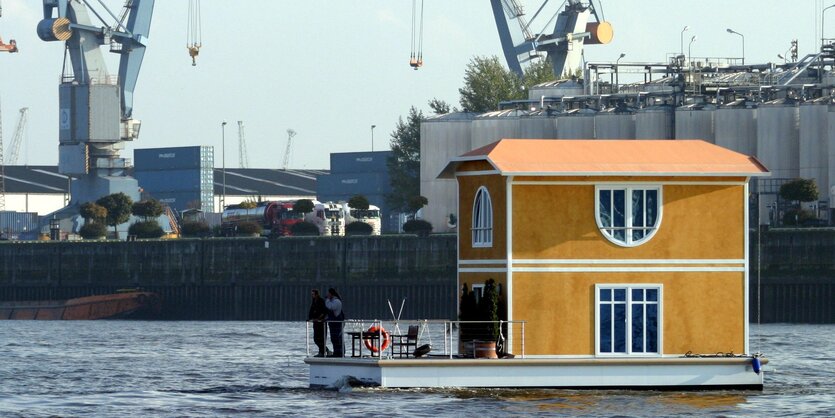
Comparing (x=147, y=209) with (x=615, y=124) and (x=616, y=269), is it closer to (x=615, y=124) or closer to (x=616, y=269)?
(x=615, y=124)

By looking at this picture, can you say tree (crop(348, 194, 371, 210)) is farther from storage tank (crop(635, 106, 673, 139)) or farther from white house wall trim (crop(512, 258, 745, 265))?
white house wall trim (crop(512, 258, 745, 265))

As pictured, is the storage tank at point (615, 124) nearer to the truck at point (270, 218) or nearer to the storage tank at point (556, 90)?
the storage tank at point (556, 90)

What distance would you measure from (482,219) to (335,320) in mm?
4109

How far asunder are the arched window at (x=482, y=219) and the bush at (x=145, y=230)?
3314 inches

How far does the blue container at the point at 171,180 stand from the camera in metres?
195

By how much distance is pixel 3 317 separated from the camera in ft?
368

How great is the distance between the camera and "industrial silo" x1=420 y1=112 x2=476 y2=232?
11988 centimetres

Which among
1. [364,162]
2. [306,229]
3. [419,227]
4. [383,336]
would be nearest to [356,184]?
[364,162]

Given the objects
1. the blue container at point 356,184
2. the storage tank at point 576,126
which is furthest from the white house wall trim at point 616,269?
the blue container at point 356,184

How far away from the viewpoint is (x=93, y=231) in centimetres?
12575

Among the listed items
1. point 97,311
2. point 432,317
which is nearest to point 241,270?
point 97,311

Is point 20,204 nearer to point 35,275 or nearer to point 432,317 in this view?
point 35,275

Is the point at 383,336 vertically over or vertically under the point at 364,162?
under

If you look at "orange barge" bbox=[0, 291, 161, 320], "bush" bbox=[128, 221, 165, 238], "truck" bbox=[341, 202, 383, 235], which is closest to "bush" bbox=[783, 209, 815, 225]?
"truck" bbox=[341, 202, 383, 235]
